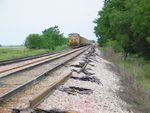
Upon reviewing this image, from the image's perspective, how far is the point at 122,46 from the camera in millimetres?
24750

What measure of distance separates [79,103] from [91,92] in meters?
1.40

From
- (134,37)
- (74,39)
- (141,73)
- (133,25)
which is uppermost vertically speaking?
(133,25)

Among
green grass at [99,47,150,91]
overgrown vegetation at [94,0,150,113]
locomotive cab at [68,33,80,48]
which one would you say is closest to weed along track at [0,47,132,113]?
overgrown vegetation at [94,0,150,113]

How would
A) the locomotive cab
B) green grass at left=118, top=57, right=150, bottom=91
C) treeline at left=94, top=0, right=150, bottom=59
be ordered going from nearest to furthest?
green grass at left=118, top=57, right=150, bottom=91, treeline at left=94, top=0, right=150, bottom=59, the locomotive cab

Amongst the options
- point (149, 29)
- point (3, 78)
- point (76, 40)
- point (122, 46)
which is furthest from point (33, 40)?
point (3, 78)

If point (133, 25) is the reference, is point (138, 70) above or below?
below

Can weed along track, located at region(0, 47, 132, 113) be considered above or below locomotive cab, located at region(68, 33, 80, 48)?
below

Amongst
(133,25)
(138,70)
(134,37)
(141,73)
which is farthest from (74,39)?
(141,73)

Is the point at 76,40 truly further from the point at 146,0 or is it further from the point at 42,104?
the point at 42,104

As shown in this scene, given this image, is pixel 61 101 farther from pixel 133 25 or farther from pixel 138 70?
pixel 133 25

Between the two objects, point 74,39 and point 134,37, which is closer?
point 134,37

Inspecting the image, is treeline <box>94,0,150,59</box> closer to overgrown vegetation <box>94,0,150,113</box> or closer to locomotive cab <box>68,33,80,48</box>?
overgrown vegetation <box>94,0,150,113</box>

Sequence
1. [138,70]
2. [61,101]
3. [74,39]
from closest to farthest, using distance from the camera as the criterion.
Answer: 1. [61,101]
2. [138,70]
3. [74,39]

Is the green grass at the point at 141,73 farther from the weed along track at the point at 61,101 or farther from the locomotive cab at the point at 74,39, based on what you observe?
the locomotive cab at the point at 74,39
